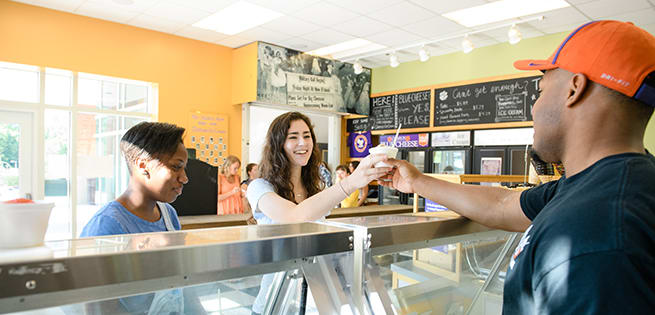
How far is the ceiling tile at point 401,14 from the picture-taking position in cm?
498

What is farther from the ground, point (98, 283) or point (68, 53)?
point (68, 53)

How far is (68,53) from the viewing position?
525 cm

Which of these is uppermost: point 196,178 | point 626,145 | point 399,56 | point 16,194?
point 399,56

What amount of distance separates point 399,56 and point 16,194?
19.2 ft

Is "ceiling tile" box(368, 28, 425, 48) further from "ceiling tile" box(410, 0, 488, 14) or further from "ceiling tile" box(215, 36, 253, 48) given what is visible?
"ceiling tile" box(215, 36, 253, 48)

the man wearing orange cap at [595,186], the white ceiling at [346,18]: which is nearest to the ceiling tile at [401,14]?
the white ceiling at [346,18]

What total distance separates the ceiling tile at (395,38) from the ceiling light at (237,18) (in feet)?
5.20

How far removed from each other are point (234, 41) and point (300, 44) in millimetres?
1017

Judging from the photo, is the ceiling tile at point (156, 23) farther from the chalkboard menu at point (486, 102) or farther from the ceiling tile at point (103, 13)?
the chalkboard menu at point (486, 102)

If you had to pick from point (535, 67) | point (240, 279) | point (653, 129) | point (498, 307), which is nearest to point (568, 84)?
point (535, 67)

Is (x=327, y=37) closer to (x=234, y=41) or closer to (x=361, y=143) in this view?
(x=234, y=41)

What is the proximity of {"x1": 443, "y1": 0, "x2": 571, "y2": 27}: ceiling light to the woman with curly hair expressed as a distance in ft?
12.6

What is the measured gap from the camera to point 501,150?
611 cm

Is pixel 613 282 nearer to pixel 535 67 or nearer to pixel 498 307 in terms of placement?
pixel 535 67
